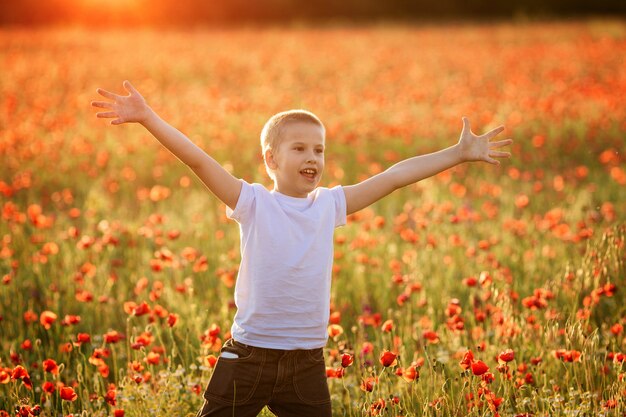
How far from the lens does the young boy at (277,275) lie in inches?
106

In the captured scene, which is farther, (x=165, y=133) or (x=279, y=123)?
(x=279, y=123)

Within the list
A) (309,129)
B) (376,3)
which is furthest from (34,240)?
(376,3)

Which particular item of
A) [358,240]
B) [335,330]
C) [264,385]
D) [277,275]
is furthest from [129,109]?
[358,240]

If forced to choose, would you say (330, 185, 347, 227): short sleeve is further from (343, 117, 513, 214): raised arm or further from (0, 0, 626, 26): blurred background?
(0, 0, 626, 26): blurred background

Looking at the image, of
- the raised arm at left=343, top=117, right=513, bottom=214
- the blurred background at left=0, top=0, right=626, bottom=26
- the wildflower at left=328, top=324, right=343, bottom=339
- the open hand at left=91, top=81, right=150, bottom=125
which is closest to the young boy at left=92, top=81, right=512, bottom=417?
the open hand at left=91, top=81, right=150, bottom=125

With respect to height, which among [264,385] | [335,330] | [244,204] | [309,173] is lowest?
[264,385]

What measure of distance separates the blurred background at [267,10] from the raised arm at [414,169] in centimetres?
3036

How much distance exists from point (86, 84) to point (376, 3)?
29170 mm

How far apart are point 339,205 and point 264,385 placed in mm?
732

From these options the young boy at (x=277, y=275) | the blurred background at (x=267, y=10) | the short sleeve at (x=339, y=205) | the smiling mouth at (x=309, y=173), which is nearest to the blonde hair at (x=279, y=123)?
the young boy at (x=277, y=275)

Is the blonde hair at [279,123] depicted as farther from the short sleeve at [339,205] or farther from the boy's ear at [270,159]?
the short sleeve at [339,205]

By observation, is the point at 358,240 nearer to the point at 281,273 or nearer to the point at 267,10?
the point at 281,273

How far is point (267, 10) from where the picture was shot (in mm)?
38500

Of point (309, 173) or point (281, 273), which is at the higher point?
A: point (309, 173)
